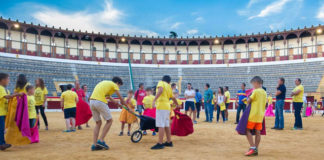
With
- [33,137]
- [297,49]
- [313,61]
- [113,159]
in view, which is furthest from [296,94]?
[297,49]

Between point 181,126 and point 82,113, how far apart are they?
Result: 14.4 feet

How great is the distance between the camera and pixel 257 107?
16.6 feet

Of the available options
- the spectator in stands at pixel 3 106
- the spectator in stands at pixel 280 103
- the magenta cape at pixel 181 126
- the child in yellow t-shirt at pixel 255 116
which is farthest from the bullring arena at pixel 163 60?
the child in yellow t-shirt at pixel 255 116

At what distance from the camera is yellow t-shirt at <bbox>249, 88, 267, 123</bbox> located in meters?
5.02

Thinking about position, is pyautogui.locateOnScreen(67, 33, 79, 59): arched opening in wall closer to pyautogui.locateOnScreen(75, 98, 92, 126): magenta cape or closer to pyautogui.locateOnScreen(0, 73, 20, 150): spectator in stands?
pyautogui.locateOnScreen(75, 98, 92, 126): magenta cape

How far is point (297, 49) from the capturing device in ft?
119

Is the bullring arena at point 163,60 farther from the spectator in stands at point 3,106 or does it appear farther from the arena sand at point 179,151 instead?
the spectator in stands at point 3,106

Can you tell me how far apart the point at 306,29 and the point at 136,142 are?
118 feet

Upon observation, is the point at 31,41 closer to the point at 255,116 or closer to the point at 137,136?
the point at 137,136

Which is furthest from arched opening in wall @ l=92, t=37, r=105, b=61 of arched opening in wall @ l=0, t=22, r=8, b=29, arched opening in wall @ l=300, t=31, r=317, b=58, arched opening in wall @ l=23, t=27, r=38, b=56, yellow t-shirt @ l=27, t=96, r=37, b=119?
yellow t-shirt @ l=27, t=96, r=37, b=119

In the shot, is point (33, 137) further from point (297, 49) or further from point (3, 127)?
point (297, 49)

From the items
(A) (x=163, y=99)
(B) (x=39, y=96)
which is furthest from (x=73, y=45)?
(A) (x=163, y=99)

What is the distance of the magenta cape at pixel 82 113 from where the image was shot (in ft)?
31.3

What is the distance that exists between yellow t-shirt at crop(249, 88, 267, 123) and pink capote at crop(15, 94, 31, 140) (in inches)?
197
